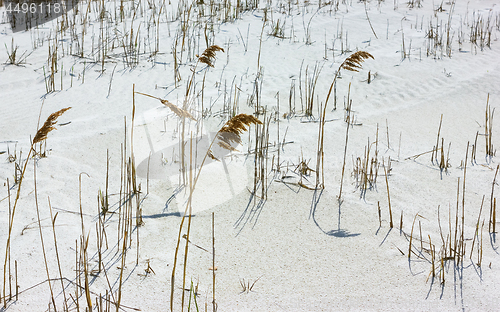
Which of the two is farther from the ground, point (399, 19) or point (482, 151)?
point (399, 19)

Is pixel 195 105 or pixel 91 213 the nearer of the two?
pixel 91 213

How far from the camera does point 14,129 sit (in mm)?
4004

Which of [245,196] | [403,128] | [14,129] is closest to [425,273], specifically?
[245,196]

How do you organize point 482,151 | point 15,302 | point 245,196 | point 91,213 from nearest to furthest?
1. point 15,302
2. point 91,213
3. point 245,196
4. point 482,151

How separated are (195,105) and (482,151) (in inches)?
110

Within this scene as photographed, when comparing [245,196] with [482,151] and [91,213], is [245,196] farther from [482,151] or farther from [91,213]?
[482,151]

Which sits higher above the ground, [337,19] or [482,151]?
[337,19]

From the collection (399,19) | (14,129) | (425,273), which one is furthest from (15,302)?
(399,19)

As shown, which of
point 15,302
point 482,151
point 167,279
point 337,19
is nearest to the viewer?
point 15,302

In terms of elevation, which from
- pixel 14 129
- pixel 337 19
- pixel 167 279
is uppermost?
pixel 337 19

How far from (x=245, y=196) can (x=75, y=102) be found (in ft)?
8.47

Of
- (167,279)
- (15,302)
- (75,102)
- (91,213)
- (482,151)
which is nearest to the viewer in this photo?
(15,302)

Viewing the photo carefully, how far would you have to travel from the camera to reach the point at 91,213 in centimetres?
271

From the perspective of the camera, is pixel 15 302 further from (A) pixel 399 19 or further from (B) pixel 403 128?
(A) pixel 399 19
